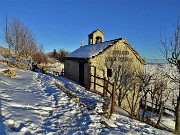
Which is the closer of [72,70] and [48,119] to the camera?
[48,119]

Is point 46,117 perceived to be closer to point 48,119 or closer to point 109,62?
point 48,119

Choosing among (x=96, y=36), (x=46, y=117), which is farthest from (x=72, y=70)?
(x=46, y=117)

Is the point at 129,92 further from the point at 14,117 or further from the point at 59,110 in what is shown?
the point at 14,117

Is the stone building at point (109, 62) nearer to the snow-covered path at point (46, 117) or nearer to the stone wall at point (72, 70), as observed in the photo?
the stone wall at point (72, 70)

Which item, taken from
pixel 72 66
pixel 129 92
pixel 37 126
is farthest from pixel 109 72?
pixel 37 126

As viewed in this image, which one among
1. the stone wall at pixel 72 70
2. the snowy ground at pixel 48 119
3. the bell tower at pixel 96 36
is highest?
the bell tower at pixel 96 36

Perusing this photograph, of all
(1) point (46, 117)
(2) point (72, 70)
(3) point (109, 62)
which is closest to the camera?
(1) point (46, 117)

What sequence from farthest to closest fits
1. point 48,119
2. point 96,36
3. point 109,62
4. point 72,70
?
point 96,36
point 72,70
point 109,62
point 48,119

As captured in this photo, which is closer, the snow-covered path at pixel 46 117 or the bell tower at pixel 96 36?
the snow-covered path at pixel 46 117

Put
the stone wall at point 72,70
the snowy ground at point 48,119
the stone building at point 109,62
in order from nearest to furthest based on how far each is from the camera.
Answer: the snowy ground at point 48,119 → the stone building at point 109,62 → the stone wall at point 72,70

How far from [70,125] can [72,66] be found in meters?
16.2

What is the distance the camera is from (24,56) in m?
25.0

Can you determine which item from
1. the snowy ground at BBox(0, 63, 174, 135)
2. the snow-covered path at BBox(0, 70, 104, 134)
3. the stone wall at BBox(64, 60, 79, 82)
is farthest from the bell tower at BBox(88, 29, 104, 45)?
the snowy ground at BBox(0, 63, 174, 135)

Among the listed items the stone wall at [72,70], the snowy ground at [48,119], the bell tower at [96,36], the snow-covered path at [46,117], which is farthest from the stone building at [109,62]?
the snowy ground at [48,119]
